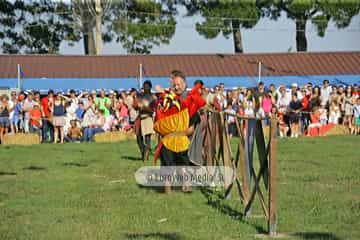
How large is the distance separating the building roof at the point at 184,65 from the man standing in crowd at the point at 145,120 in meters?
17.9

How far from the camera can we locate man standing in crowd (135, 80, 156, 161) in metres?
15.9

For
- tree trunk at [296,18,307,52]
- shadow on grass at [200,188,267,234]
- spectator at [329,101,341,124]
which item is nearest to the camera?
shadow on grass at [200,188,267,234]

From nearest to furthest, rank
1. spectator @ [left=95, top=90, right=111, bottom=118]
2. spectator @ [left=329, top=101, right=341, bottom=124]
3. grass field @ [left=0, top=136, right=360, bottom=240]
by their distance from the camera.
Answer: grass field @ [left=0, top=136, right=360, bottom=240] → spectator @ [left=95, top=90, right=111, bottom=118] → spectator @ [left=329, top=101, right=341, bottom=124]

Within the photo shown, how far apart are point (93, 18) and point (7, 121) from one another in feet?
69.9

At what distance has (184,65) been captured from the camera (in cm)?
3712

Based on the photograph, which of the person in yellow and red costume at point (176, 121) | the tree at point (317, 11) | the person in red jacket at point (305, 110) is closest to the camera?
the person in yellow and red costume at point (176, 121)

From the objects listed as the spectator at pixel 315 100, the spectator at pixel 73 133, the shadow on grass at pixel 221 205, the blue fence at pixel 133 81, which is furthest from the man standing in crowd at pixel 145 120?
the blue fence at pixel 133 81

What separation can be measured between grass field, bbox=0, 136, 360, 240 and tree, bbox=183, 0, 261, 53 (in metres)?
28.1

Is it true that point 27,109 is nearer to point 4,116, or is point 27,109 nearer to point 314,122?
point 4,116

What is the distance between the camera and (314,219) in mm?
9281

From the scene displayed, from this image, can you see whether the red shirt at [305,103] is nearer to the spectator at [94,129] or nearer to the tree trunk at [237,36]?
the spectator at [94,129]

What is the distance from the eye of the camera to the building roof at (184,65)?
34.8 m

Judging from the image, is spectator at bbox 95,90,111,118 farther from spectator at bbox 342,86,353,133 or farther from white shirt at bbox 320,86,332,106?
spectator at bbox 342,86,353,133

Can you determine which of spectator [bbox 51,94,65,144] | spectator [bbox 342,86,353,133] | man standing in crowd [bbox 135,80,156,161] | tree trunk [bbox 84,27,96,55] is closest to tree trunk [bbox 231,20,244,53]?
tree trunk [bbox 84,27,96,55]
